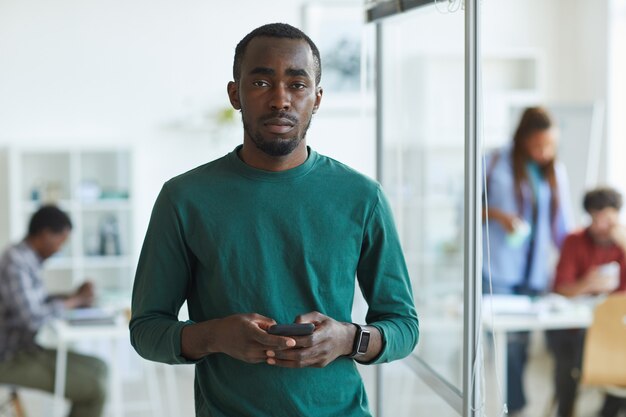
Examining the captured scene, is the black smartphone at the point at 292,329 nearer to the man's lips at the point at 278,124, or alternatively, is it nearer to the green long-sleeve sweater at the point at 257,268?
the green long-sleeve sweater at the point at 257,268

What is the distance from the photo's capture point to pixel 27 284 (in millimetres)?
4047

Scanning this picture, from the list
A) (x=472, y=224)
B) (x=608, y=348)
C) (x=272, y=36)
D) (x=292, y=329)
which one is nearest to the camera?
(x=292, y=329)

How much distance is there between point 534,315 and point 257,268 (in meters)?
2.95

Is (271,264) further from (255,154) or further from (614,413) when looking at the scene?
(614,413)

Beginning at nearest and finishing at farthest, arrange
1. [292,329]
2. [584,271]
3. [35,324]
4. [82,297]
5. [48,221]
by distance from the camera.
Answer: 1. [292,329]
2. [35,324]
3. [48,221]
4. [82,297]
5. [584,271]

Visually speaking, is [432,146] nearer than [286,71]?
No

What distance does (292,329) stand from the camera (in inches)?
54.4

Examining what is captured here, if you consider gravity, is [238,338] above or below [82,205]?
below

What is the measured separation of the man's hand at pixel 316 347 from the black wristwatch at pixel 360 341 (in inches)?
1.1

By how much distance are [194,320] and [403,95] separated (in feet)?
15.8

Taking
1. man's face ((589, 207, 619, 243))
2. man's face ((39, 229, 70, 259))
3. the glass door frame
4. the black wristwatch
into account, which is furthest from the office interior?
the black wristwatch

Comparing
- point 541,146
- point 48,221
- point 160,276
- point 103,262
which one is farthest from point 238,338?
point 103,262

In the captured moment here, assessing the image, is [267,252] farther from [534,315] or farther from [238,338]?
[534,315]

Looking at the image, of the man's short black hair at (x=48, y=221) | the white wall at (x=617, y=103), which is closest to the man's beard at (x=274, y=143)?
the man's short black hair at (x=48, y=221)
